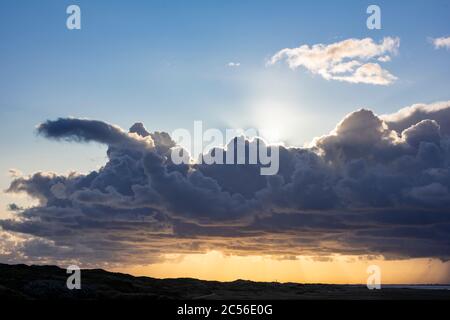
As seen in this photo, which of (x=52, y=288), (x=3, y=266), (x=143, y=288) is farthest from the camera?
(x=3, y=266)
